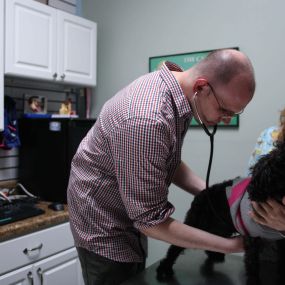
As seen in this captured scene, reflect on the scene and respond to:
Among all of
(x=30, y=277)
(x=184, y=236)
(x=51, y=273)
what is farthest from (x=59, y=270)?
(x=184, y=236)

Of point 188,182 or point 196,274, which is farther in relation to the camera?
point 188,182

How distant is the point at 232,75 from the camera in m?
1.02

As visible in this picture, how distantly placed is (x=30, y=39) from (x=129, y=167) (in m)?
1.62

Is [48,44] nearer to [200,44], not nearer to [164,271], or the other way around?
[200,44]

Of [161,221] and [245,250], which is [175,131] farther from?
[245,250]

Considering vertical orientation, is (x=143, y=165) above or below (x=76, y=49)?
below

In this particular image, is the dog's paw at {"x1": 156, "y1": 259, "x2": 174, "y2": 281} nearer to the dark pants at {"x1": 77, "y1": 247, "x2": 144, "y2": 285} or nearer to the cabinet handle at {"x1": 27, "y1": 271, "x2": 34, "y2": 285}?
the dark pants at {"x1": 77, "y1": 247, "x2": 144, "y2": 285}

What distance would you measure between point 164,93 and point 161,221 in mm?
369

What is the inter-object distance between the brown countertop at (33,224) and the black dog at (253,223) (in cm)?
90

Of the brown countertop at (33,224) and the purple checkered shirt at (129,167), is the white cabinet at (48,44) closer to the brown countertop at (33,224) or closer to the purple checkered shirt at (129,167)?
the brown countertop at (33,224)

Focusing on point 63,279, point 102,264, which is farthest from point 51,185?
point 102,264

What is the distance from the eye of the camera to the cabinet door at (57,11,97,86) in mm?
2479

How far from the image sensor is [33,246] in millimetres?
1958

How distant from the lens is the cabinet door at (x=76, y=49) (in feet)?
8.13
